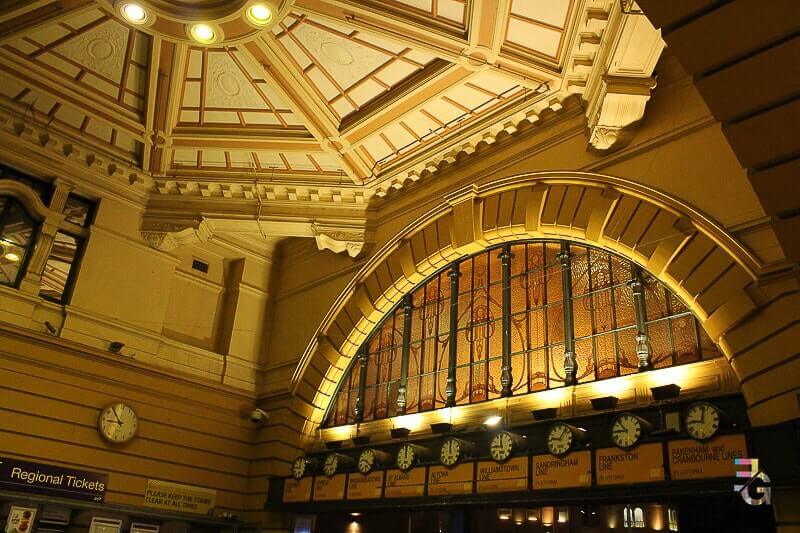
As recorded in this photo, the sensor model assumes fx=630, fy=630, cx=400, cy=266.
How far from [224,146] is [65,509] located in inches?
272

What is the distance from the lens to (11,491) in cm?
977

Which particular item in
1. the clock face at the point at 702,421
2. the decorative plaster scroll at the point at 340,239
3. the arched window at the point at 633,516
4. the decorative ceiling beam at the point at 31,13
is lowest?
the arched window at the point at 633,516

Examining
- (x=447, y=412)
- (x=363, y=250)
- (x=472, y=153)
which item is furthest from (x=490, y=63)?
(x=447, y=412)

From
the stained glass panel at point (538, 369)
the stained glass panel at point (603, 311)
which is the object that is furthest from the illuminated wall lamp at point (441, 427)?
the stained glass panel at point (603, 311)

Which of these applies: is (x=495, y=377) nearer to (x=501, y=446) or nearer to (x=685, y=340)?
(x=501, y=446)

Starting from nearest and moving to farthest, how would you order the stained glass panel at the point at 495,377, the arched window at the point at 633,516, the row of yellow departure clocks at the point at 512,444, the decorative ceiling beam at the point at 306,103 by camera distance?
the row of yellow departure clocks at the point at 512,444 → the arched window at the point at 633,516 → the stained glass panel at the point at 495,377 → the decorative ceiling beam at the point at 306,103

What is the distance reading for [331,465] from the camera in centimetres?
1115

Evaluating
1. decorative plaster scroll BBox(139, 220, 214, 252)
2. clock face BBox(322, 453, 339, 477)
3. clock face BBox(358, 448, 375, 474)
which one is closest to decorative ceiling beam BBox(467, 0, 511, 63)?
clock face BBox(358, 448, 375, 474)

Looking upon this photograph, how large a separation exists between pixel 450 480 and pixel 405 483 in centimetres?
95

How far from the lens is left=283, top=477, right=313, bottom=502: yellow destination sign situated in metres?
11.4

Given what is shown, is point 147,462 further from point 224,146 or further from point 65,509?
point 224,146

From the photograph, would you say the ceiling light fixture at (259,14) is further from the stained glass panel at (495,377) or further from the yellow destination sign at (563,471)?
the yellow destination sign at (563,471)

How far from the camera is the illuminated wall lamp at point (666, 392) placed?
7.56 m

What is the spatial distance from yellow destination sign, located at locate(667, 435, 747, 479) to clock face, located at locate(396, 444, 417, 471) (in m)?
4.10
